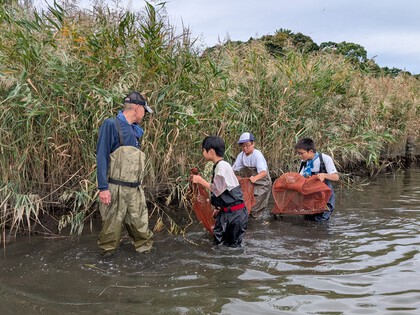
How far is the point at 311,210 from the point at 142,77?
3046 mm

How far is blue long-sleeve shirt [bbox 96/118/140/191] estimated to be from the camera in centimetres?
414

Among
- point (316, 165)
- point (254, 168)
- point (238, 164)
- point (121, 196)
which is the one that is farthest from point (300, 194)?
point (121, 196)

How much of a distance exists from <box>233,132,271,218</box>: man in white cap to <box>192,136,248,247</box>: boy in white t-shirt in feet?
4.87

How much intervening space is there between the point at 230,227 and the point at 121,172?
1.38m

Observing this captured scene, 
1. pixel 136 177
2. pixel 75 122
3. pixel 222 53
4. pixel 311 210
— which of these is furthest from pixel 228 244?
pixel 222 53

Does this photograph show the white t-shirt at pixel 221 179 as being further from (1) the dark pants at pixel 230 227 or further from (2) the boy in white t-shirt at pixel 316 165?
(2) the boy in white t-shirt at pixel 316 165

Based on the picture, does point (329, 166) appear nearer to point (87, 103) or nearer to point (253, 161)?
point (253, 161)

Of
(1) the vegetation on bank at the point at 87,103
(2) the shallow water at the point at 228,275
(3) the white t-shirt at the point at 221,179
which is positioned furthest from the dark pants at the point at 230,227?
(1) the vegetation on bank at the point at 87,103

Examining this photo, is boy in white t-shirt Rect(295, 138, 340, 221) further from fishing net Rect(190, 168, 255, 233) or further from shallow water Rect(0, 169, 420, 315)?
fishing net Rect(190, 168, 255, 233)

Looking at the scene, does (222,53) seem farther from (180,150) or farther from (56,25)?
(56,25)

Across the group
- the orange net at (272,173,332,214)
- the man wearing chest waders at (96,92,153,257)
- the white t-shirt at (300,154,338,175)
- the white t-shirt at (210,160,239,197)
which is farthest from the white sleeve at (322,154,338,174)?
the man wearing chest waders at (96,92,153,257)

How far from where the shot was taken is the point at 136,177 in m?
4.42

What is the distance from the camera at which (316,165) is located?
20.6 feet

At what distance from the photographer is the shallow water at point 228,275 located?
134 inches
